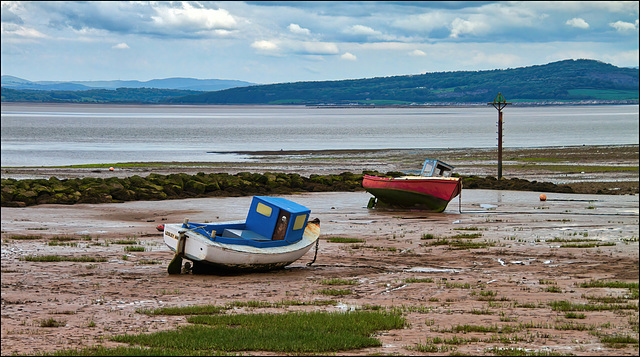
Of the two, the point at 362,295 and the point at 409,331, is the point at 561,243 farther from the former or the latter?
the point at 409,331

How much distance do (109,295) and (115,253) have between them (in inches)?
215

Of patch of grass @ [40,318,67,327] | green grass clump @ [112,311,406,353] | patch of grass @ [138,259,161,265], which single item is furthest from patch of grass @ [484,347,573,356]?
patch of grass @ [138,259,161,265]

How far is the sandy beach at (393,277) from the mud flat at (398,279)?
0.04 metres

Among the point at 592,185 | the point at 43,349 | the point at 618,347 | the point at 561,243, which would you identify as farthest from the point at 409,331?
the point at 592,185

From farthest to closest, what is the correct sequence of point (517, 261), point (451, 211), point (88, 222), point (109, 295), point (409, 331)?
point (451, 211)
point (88, 222)
point (517, 261)
point (109, 295)
point (409, 331)

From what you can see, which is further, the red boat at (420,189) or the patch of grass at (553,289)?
the red boat at (420,189)

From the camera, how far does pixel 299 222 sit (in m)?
19.2

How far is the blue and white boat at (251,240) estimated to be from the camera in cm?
1766

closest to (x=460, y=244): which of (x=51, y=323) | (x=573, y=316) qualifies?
(x=573, y=316)

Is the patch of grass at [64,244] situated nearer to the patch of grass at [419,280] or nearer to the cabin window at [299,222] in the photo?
the cabin window at [299,222]

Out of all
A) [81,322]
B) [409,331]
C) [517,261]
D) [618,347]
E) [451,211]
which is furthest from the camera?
[451,211]

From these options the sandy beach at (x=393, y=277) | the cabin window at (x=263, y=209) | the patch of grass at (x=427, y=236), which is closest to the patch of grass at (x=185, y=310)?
the sandy beach at (x=393, y=277)

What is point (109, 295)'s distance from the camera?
1534cm

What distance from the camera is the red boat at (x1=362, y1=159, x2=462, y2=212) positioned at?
31.4 m
